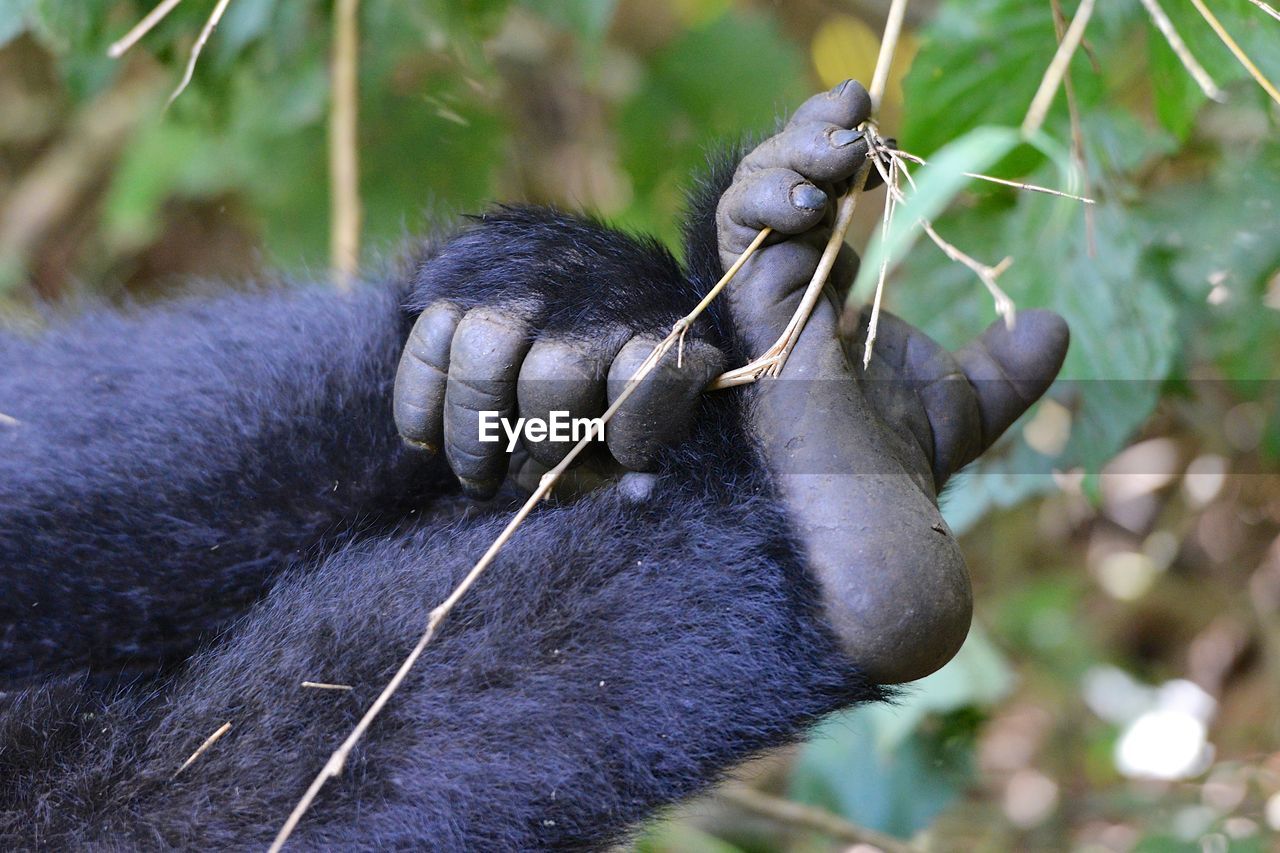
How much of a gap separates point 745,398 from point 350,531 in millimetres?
335

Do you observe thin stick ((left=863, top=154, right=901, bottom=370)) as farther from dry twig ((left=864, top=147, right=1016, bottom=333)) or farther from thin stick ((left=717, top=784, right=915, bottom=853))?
thin stick ((left=717, top=784, right=915, bottom=853))

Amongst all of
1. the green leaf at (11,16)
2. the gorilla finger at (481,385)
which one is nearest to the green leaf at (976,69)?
the gorilla finger at (481,385)

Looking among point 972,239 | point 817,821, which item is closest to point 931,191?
point 972,239

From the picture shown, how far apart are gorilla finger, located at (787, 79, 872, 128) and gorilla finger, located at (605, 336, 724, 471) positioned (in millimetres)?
148

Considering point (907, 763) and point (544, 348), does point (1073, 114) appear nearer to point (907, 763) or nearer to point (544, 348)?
point (544, 348)

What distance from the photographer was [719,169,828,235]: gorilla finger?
27.6 inches

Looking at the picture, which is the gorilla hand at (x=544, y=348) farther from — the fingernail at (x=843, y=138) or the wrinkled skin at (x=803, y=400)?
the fingernail at (x=843, y=138)

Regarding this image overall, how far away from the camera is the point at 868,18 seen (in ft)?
7.71

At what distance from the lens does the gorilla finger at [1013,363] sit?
0.79 meters

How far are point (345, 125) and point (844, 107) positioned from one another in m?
0.99

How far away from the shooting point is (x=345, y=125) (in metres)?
1.54

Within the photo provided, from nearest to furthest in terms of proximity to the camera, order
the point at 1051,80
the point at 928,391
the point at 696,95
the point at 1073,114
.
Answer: the point at 1051,80
the point at 928,391
the point at 1073,114
the point at 696,95

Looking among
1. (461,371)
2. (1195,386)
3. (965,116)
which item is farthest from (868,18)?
(461,371)

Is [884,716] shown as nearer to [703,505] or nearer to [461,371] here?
[703,505]
